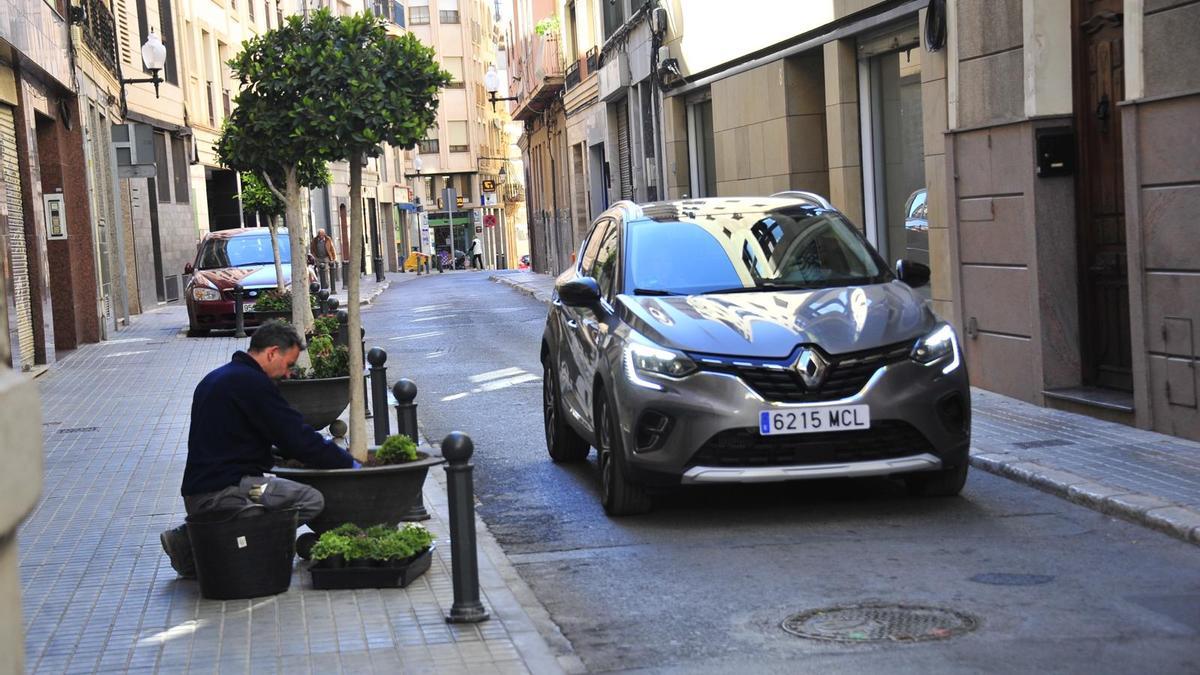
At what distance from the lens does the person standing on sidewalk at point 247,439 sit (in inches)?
265

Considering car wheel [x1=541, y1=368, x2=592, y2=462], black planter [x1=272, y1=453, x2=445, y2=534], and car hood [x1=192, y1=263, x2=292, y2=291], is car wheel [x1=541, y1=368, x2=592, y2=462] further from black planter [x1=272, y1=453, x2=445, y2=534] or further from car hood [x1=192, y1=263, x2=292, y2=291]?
car hood [x1=192, y1=263, x2=292, y2=291]

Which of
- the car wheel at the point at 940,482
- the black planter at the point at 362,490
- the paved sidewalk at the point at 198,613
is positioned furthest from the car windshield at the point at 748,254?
the black planter at the point at 362,490

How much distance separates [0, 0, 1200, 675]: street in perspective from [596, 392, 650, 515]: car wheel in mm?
31

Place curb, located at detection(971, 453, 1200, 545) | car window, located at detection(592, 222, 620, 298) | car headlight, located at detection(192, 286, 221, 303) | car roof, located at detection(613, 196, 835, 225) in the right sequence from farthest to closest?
car headlight, located at detection(192, 286, 221, 303) < car roof, located at detection(613, 196, 835, 225) < car window, located at detection(592, 222, 620, 298) < curb, located at detection(971, 453, 1200, 545)

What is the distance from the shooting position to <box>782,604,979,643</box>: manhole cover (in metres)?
5.73

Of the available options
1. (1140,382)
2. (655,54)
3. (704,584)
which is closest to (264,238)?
(655,54)

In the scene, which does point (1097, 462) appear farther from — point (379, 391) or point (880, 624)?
point (379, 391)

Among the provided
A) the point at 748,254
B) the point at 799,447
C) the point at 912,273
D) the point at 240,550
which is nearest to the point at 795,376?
the point at 799,447

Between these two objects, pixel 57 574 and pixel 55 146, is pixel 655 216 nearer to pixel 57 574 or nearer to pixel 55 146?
pixel 57 574

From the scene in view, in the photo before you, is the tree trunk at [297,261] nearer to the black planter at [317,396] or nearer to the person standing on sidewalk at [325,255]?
the black planter at [317,396]

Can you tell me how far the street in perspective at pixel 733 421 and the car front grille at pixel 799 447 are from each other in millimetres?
16

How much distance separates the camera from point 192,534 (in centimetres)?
662

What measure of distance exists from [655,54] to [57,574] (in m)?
20.6

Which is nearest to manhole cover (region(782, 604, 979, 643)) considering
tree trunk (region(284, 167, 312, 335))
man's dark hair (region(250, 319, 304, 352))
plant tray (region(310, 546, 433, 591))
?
plant tray (region(310, 546, 433, 591))
